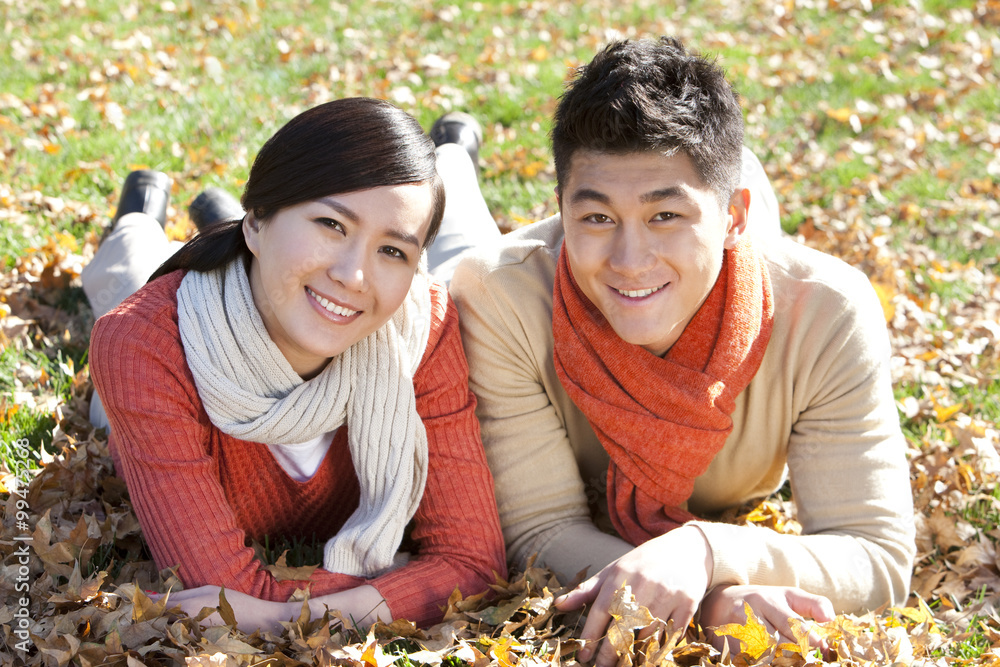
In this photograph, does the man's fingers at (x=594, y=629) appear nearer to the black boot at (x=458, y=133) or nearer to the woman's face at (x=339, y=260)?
the woman's face at (x=339, y=260)

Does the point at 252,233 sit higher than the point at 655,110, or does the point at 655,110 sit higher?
the point at 655,110

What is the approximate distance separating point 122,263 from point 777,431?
108 inches

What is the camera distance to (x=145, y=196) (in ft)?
13.6

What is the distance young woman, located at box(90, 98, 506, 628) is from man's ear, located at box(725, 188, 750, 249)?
36.0 inches

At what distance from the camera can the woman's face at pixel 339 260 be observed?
240 cm

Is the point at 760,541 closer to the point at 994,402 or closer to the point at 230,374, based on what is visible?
the point at 230,374

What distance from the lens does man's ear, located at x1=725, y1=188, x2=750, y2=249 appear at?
269 cm

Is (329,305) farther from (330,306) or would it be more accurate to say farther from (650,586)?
(650,586)

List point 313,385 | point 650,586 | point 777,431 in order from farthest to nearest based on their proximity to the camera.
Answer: point 777,431, point 313,385, point 650,586

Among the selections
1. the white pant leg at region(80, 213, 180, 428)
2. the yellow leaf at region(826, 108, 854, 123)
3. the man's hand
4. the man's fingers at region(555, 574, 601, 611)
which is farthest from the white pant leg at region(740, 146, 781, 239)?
the yellow leaf at region(826, 108, 854, 123)

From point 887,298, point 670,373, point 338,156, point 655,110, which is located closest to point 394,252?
point 338,156

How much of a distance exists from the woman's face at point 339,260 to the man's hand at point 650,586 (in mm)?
966

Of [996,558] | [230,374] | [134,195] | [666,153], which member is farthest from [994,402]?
[134,195]

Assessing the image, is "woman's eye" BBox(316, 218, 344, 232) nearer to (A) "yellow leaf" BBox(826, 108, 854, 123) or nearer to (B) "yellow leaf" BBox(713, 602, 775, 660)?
(B) "yellow leaf" BBox(713, 602, 775, 660)
